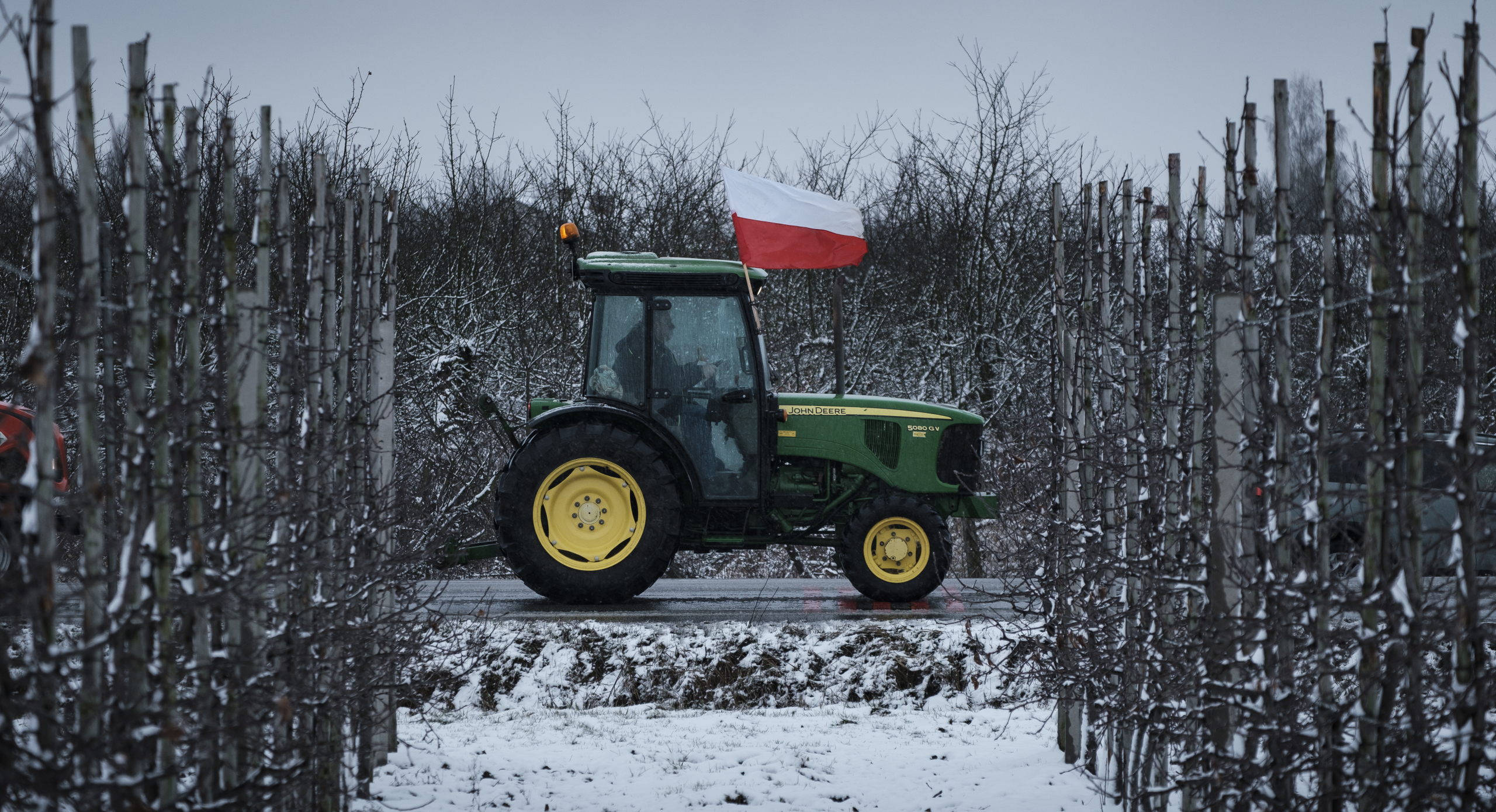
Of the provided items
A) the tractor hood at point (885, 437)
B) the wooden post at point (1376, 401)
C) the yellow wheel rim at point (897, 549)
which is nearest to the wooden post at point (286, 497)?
the wooden post at point (1376, 401)

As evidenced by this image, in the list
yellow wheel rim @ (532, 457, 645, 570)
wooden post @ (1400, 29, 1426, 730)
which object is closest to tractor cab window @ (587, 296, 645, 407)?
yellow wheel rim @ (532, 457, 645, 570)

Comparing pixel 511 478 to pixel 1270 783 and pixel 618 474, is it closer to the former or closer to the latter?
pixel 618 474

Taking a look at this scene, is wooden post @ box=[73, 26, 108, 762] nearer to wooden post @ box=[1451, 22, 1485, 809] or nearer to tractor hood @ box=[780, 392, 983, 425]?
wooden post @ box=[1451, 22, 1485, 809]

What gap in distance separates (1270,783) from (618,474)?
5.33 m

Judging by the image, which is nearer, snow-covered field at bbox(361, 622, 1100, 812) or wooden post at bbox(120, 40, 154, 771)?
wooden post at bbox(120, 40, 154, 771)

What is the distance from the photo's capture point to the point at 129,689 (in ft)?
7.95

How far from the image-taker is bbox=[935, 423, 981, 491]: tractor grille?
8.48 meters

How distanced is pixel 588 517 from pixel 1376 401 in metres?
5.80

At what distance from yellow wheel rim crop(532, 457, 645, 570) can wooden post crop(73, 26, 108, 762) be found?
5.47 m

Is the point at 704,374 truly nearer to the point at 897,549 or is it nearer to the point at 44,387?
the point at 897,549

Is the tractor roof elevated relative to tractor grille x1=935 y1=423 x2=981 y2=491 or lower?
elevated

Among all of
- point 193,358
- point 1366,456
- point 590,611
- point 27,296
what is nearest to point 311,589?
point 193,358

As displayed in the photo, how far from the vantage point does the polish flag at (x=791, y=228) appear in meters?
7.37

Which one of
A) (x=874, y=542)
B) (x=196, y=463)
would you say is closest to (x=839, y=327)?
(x=874, y=542)
